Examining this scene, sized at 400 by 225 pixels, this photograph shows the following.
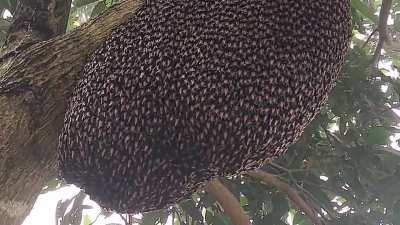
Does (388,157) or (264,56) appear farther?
(388,157)

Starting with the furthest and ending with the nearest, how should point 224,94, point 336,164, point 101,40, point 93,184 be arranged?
point 336,164
point 101,40
point 93,184
point 224,94

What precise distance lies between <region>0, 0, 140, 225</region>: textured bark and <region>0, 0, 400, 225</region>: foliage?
2.37 ft

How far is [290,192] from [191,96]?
0.89 meters

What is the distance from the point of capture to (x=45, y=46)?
1541 mm

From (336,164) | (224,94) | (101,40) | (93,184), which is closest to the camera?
(224,94)

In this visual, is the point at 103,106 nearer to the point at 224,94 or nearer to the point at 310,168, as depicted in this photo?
the point at 224,94

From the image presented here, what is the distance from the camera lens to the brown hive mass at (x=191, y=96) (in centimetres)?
135

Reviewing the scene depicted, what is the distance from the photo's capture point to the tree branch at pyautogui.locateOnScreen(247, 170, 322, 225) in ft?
6.90

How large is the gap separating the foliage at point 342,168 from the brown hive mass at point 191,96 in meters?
0.81

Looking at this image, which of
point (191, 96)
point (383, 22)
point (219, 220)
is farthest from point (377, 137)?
point (191, 96)

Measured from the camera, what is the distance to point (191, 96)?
4.40 ft

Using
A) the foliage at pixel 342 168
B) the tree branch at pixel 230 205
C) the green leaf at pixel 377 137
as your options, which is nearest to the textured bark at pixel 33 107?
the tree branch at pixel 230 205

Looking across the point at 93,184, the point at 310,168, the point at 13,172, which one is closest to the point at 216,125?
the point at 93,184

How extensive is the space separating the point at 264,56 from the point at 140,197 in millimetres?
400
